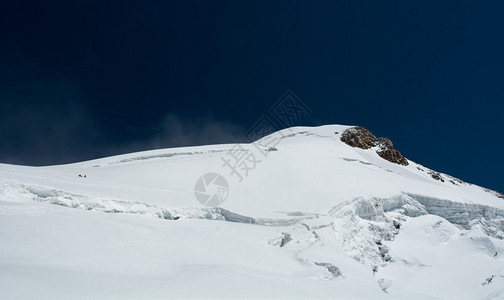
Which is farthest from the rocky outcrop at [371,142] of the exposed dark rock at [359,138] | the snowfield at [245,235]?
the snowfield at [245,235]

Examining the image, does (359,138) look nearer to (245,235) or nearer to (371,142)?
(371,142)

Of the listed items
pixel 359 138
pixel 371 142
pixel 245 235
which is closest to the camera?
pixel 245 235

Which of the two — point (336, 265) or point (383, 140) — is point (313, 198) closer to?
point (336, 265)

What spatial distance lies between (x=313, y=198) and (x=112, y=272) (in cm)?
1253

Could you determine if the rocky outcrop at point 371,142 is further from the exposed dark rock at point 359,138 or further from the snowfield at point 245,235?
the snowfield at point 245,235

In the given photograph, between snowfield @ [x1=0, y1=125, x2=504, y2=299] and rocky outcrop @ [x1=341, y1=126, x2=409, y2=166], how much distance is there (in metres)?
19.2

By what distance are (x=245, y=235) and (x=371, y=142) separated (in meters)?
41.0

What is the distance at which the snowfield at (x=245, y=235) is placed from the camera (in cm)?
691

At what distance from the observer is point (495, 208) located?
964 inches

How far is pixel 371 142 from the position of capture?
48625mm

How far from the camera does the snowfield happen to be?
22.7 feet

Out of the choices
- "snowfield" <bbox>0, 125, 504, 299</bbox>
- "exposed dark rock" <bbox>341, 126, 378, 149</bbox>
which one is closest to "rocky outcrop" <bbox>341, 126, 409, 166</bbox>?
"exposed dark rock" <bbox>341, 126, 378, 149</bbox>

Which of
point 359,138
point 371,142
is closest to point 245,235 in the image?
point 359,138

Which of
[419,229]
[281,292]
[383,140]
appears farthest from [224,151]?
[383,140]
